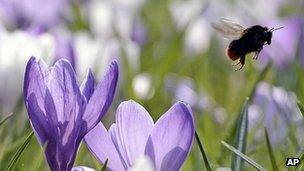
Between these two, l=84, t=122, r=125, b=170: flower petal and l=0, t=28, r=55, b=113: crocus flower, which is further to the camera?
l=0, t=28, r=55, b=113: crocus flower

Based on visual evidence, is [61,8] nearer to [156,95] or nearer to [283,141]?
[156,95]

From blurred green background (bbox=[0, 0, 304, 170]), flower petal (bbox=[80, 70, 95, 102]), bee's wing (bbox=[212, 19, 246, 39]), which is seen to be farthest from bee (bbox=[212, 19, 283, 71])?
flower petal (bbox=[80, 70, 95, 102])

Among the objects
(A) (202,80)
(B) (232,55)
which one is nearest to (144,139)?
(B) (232,55)

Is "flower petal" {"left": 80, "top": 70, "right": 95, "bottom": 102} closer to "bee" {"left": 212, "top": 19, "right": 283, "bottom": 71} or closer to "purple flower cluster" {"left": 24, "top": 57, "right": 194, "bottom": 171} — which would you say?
"purple flower cluster" {"left": 24, "top": 57, "right": 194, "bottom": 171}

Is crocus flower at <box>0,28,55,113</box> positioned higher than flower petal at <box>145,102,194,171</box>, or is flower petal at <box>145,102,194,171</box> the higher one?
flower petal at <box>145,102,194,171</box>

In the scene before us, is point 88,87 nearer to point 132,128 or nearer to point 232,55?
point 132,128
